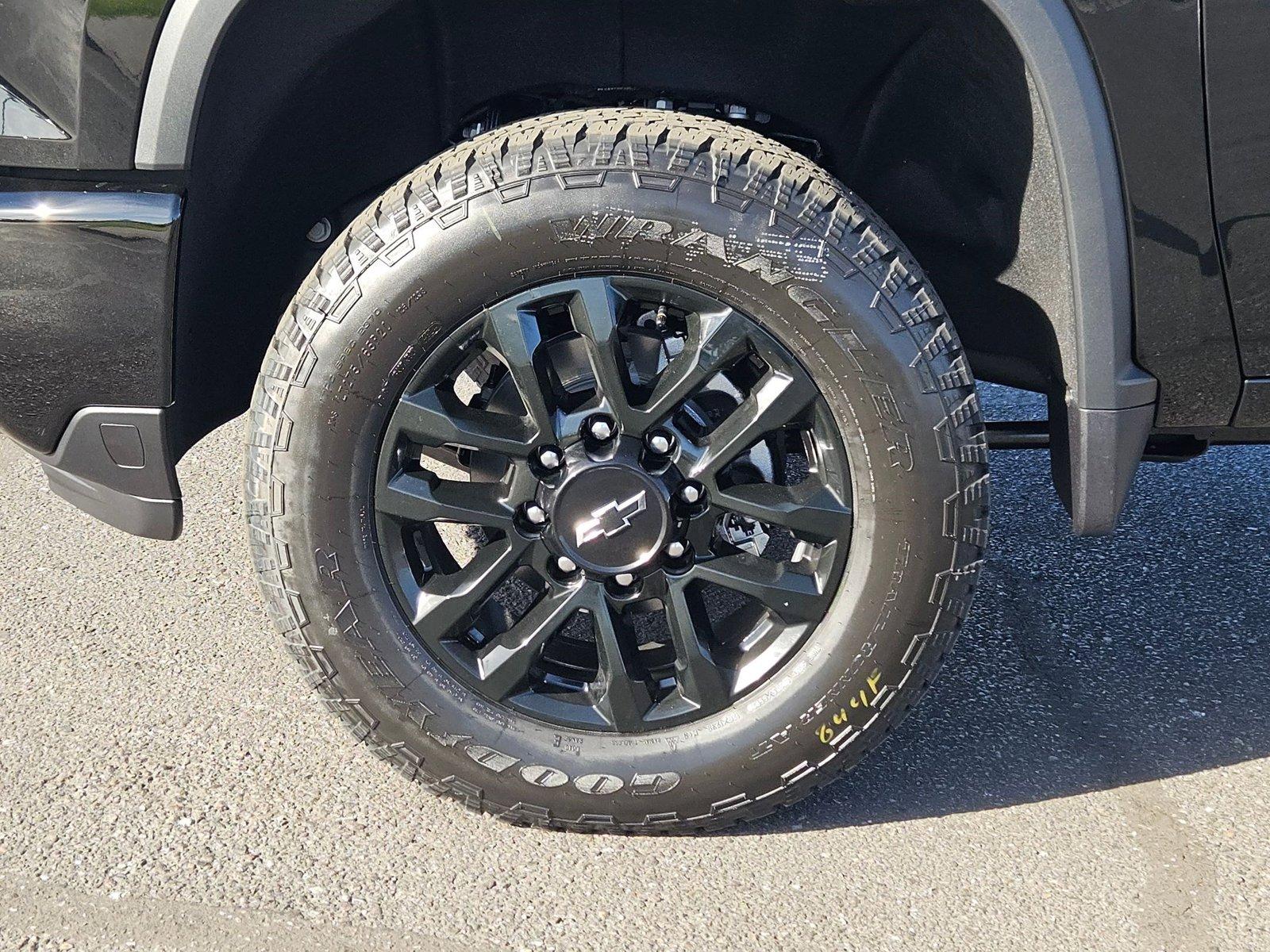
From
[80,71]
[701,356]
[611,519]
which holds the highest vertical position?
[80,71]

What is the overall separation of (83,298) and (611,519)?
0.89m

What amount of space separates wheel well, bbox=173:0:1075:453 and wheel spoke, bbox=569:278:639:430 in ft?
1.68

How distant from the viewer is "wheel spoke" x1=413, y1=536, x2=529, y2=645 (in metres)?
1.90

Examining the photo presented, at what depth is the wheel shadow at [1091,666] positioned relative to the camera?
2.12m

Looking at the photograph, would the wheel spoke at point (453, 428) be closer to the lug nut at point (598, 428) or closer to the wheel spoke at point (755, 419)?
the lug nut at point (598, 428)

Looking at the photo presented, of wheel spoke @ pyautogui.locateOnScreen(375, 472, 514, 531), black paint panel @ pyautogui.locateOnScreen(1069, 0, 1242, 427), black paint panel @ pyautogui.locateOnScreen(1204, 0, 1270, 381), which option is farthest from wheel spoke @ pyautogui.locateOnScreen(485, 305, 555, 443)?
black paint panel @ pyautogui.locateOnScreen(1204, 0, 1270, 381)

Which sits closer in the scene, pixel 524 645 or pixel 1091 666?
pixel 524 645

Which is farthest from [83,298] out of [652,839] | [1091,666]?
[1091,666]

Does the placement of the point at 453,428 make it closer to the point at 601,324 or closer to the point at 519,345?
the point at 519,345

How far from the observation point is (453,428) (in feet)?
6.02

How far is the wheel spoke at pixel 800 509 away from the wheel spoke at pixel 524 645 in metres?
0.31

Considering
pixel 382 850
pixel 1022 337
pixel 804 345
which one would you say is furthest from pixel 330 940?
pixel 1022 337

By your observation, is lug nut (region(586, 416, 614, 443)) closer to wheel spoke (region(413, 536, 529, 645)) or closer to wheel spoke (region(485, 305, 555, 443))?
wheel spoke (region(485, 305, 555, 443))

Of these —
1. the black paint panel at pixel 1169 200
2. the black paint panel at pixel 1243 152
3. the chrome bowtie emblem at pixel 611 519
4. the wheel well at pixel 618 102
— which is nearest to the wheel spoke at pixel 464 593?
the chrome bowtie emblem at pixel 611 519
